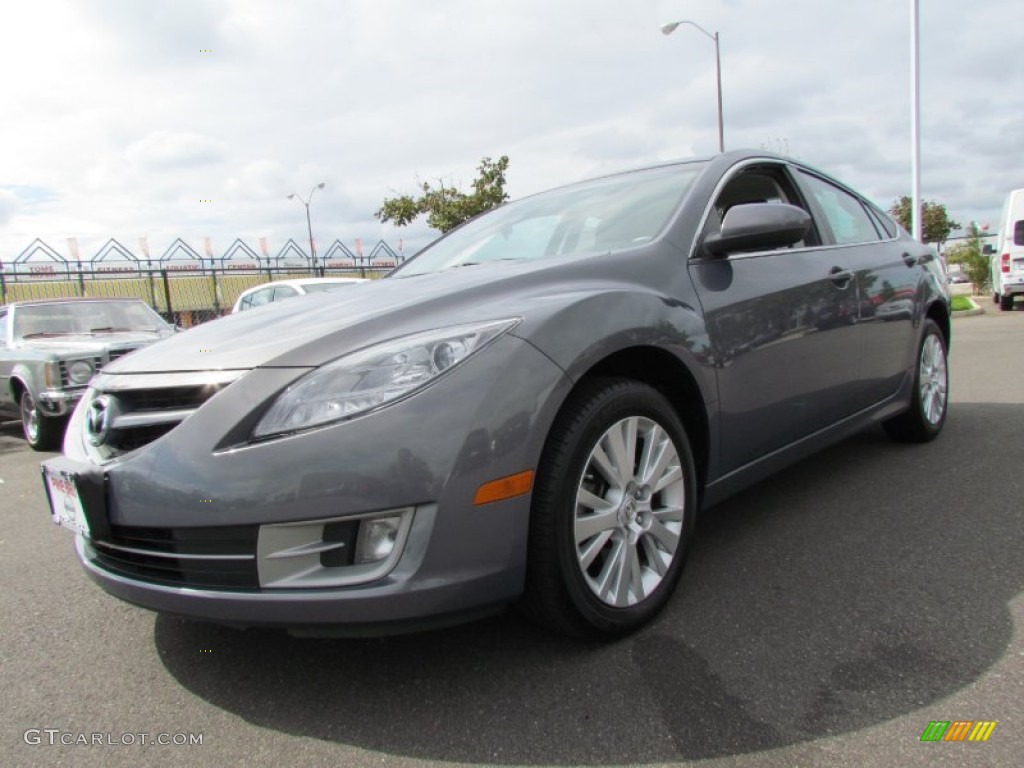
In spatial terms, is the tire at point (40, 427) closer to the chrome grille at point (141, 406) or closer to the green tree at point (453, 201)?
the chrome grille at point (141, 406)

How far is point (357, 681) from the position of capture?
2.03 meters

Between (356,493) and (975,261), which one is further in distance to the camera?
(975,261)

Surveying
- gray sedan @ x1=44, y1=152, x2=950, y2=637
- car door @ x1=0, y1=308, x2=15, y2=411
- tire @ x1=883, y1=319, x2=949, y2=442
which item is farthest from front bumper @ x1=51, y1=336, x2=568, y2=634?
car door @ x1=0, y1=308, x2=15, y2=411

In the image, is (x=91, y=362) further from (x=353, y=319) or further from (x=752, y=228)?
(x=752, y=228)

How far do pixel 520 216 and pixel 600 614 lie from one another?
1923 mm

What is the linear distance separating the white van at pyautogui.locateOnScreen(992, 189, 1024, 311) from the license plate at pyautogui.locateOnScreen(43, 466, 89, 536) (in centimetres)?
1712

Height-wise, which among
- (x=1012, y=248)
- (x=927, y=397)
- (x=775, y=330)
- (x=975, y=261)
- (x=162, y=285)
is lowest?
(x=975, y=261)

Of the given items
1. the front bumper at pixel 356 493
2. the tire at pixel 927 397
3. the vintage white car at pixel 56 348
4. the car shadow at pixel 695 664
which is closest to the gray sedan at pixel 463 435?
the front bumper at pixel 356 493

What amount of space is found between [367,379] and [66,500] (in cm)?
103

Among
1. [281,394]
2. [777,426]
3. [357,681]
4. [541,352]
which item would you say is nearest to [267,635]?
[357,681]

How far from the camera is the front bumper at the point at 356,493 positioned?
67.3 inches

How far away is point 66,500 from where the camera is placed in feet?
6.87

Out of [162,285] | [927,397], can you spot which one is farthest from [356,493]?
[162,285]

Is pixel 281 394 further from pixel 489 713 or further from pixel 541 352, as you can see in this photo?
pixel 489 713
